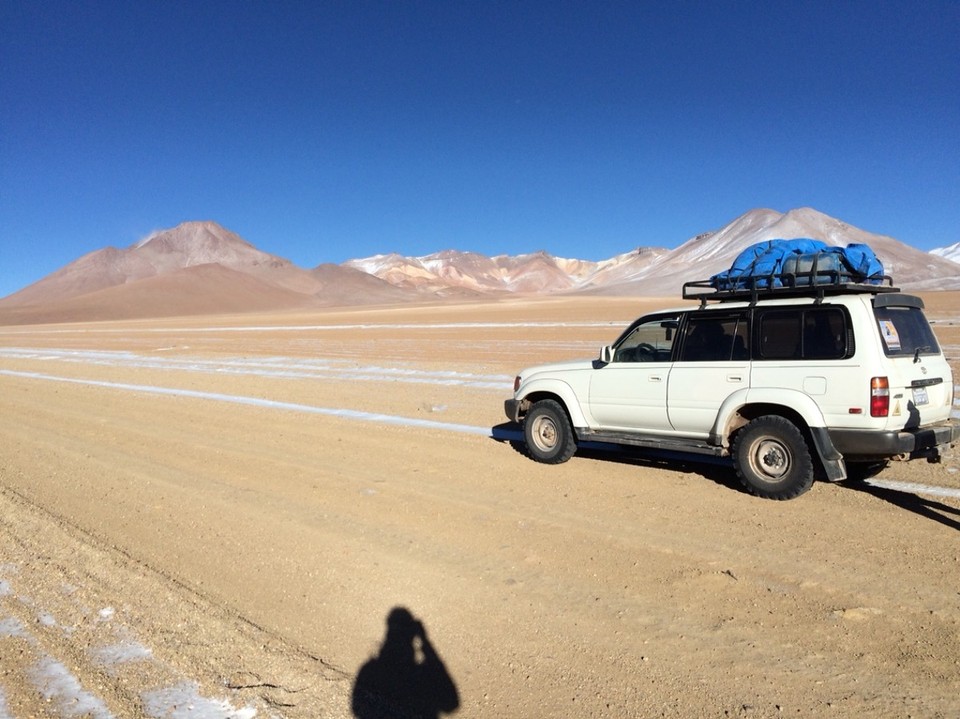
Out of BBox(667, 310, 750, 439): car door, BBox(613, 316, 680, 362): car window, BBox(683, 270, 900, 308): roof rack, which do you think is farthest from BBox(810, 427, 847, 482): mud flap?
BBox(613, 316, 680, 362): car window

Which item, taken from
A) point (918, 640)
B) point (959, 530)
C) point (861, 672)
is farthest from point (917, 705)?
point (959, 530)

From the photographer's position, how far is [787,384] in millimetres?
6723

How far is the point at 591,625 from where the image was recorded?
455 cm

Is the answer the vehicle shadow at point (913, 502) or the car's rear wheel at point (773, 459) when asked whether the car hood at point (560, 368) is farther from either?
the vehicle shadow at point (913, 502)

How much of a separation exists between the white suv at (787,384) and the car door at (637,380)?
0.01 m

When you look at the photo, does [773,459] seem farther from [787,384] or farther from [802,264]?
[802,264]

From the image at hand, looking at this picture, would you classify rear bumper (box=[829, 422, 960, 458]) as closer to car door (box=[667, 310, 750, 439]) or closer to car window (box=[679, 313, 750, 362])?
car door (box=[667, 310, 750, 439])

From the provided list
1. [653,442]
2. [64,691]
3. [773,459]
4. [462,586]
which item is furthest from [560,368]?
[64,691]

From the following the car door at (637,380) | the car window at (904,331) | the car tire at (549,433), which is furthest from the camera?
the car tire at (549,433)

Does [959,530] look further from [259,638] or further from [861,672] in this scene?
[259,638]

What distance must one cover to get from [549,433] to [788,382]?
9.87 ft

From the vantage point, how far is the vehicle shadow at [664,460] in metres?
7.95

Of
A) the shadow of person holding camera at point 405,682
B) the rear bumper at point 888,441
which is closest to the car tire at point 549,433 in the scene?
the rear bumper at point 888,441

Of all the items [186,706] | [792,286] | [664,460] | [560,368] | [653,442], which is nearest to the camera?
[186,706]
